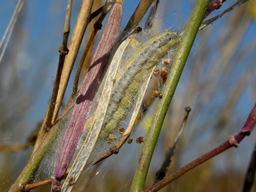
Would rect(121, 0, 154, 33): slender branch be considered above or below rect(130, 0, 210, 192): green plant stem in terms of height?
above

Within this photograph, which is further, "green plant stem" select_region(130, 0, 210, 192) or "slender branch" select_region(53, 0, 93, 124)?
"slender branch" select_region(53, 0, 93, 124)

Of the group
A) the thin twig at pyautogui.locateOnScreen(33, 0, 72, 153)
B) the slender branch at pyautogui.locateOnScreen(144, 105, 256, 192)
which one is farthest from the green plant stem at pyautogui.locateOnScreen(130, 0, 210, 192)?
the thin twig at pyautogui.locateOnScreen(33, 0, 72, 153)

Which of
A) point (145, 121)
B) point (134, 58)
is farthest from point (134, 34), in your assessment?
point (145, 121)

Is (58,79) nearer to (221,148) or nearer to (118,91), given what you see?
(118,91)

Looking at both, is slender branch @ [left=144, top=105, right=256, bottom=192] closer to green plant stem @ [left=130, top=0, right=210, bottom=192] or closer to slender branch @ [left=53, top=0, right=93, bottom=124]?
green plant stem @ [left=130, top=0, right=210, bottom=192]

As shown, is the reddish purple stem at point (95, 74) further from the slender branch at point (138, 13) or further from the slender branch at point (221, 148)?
the slender branch at point (221, 148)

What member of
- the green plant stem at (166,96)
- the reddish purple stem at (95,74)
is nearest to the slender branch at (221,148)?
the green plant stem at (166,96)

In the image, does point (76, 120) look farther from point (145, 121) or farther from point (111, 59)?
point (145, 121)

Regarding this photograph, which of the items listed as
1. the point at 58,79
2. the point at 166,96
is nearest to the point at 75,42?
the point at 58,79
